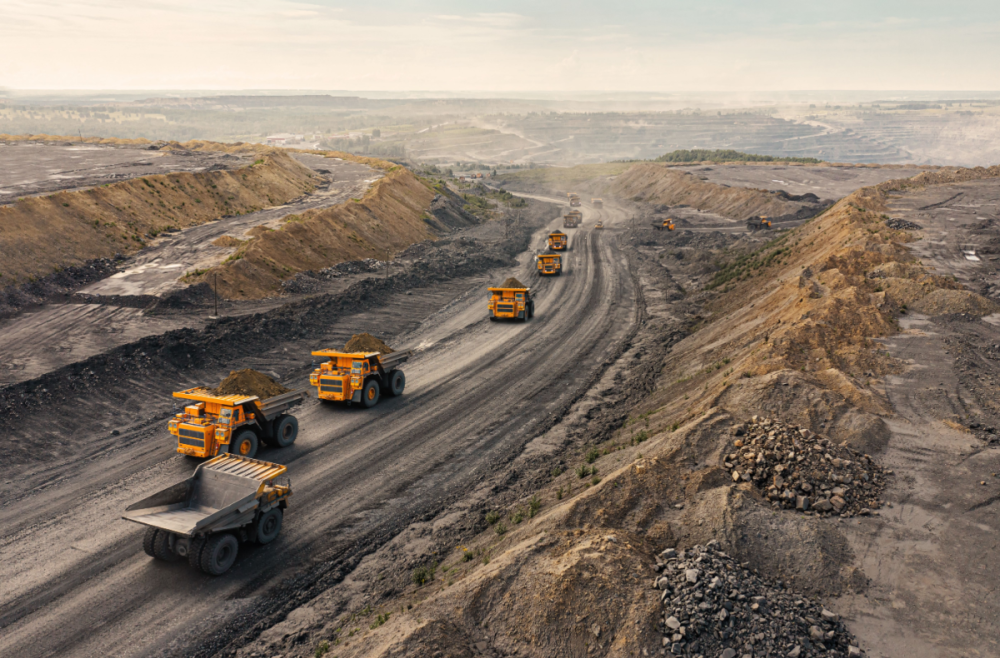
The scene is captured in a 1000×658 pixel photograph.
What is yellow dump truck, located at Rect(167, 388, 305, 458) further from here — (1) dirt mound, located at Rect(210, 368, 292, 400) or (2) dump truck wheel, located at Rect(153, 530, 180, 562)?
(2) dump truck wheel, located at Rect(153, 530, 180, 562)

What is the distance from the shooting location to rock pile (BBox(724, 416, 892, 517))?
12.1 m

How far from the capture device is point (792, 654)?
8758 millimetres

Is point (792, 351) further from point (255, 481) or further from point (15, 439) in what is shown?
point (15, 439)

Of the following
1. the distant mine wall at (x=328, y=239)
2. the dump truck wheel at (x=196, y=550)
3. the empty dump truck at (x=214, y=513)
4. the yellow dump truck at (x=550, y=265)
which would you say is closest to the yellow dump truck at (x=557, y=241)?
the yellow dump truck at (x=550, y=265)

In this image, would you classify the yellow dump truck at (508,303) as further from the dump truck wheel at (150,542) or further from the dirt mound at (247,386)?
the dump truck wheel at (150,542)

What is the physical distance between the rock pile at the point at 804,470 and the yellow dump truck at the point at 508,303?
19044mm

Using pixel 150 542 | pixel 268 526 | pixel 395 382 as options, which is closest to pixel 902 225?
pixel 395 382

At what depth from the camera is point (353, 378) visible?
21.0 meters

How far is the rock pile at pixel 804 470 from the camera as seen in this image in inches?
477

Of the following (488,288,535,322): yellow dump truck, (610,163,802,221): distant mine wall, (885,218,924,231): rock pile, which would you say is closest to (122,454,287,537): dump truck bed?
(488,288,535,322): yellow dump truck

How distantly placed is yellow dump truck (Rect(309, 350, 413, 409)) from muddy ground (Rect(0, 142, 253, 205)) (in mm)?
26495

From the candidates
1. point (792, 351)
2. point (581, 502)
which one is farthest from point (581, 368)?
point (581, 502)

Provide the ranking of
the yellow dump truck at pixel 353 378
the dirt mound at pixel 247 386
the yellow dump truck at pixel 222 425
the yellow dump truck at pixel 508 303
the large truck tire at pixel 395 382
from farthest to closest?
the yellow dump truck at pixel 508 303
the large truck tire at pixel 395 382
the yellow dump truck at pixel 353 378
the dirt mound at pixel 247 386
the yellow dump truck at pixel 222 425

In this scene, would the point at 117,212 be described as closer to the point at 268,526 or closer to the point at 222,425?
the point at 222,425
